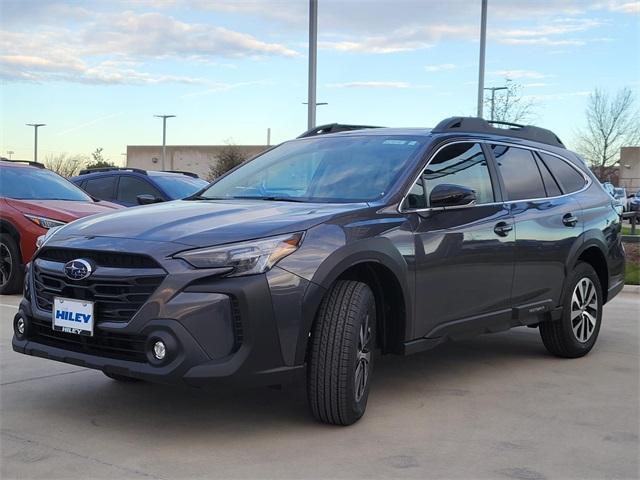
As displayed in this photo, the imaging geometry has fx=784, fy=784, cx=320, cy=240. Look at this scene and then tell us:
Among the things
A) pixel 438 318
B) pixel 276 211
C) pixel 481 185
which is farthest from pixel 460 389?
pixel 276 211

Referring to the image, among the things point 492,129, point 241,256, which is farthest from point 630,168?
point 241,256

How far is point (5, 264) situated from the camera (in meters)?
9.00

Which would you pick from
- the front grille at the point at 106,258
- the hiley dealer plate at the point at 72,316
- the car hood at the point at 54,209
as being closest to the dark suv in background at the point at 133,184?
the car hood at the point at 54,209

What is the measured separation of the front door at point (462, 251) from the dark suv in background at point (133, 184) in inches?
257

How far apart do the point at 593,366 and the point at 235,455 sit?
3420 millimetres

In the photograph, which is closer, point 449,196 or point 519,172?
point 449,196

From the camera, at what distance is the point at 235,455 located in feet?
12.6

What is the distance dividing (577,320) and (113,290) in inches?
155

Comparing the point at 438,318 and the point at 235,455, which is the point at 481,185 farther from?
the point at 235,455

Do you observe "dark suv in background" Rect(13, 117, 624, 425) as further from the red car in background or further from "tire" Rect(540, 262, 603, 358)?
the red car in background

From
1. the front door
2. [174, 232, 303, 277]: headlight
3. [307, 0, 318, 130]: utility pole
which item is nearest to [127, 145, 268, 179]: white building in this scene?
[307, 0, 318, 130]: utility pole

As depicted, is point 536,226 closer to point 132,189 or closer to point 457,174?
point 457,174

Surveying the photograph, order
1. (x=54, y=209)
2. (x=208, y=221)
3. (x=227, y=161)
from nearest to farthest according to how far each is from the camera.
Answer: (x=208, y=221)
(x=54, y=209)
(x=227, y=161)

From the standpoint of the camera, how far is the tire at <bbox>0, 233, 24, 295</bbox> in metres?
8.88
